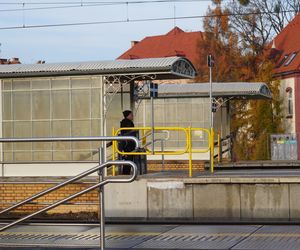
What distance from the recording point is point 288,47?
69312 millimetres

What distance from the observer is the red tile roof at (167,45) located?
3531 inches

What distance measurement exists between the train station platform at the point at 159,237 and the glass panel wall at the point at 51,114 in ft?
32.9

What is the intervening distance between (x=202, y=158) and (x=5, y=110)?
37.8 feet

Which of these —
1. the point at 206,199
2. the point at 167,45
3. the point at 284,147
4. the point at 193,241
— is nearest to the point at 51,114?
the point at 206,199

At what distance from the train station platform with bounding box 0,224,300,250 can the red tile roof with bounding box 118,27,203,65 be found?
7508cm

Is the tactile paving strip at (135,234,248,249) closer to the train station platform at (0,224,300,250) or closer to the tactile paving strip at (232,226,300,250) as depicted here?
the train station platform at (0,224,300,250)

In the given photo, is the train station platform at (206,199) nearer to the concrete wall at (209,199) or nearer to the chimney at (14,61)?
the concrete wall at (209,199)

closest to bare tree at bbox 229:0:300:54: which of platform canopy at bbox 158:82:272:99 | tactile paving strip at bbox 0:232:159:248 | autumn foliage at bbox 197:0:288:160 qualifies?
autumn foliage at bbox 197:0:288:160

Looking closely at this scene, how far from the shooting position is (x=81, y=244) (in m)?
10.9

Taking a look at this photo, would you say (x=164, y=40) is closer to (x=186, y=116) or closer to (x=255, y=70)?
(x=255, y=70)

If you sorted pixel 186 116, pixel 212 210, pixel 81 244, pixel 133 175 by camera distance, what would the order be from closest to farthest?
pixel 133 175 → pixel 81 244 → pixel 212 210 → pixel 186 116

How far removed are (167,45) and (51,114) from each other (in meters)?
69.5

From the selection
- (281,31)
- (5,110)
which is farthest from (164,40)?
(5,110)

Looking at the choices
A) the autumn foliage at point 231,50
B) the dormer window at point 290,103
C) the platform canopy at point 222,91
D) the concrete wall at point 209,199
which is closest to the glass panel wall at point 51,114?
the concrete wall at point 209,199
